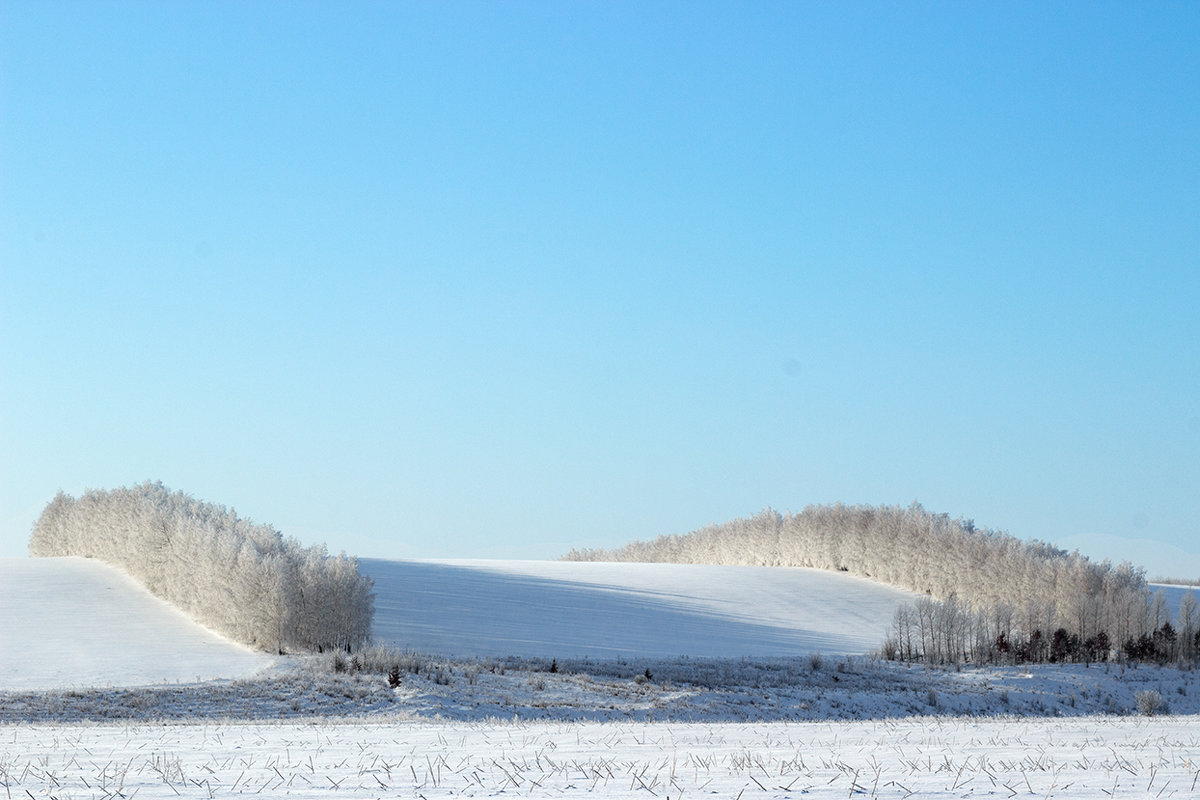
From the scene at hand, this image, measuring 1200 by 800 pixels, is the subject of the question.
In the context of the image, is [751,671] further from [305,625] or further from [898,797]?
[898,797]

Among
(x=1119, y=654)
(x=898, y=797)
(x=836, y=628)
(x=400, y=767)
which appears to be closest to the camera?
(x=898, y=797)

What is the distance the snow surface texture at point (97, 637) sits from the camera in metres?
25.1

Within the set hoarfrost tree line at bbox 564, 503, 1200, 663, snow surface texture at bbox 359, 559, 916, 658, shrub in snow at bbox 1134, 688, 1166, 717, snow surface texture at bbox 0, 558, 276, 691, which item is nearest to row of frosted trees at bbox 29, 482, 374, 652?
snow surface texture at bbox 0, 558, 276, 691

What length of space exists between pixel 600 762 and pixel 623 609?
32712mm

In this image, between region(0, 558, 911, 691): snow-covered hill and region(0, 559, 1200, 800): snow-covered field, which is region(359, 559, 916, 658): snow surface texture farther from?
region(0, 559, 1200, 800): snow-covered field

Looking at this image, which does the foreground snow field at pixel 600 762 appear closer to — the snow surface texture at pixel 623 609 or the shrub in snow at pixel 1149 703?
the shrub in snow at pixel 1149 703

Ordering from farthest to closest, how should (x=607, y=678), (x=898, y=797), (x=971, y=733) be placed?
(x=607, y=678), (x=971, y=733), (x=898, y=797)

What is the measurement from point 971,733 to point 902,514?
41204 mm

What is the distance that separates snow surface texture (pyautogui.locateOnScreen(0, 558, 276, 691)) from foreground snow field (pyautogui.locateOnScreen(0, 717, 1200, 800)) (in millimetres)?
10435

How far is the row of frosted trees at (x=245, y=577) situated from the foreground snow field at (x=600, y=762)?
1410 centimetres

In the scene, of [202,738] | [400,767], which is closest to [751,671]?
[202,738]

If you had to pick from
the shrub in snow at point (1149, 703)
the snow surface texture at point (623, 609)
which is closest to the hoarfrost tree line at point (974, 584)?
the snow surface texture at point (623, 609)

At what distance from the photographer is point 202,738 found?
13.1 meters

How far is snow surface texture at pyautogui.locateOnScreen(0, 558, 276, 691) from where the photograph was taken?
989 inches
